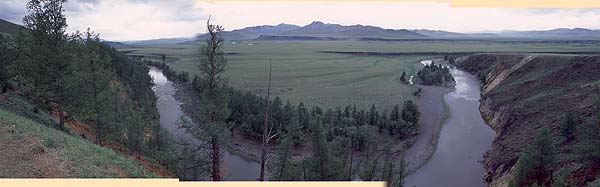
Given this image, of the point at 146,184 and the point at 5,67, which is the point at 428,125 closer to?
the point at 5,67

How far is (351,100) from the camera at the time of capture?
74.4 ft

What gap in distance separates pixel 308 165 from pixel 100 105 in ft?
14.9

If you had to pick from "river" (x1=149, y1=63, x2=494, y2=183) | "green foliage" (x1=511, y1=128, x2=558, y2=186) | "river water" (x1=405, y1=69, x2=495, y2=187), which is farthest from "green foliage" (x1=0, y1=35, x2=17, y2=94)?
"green foliage" (x1=511, y1=128, x2=558, y2=186)

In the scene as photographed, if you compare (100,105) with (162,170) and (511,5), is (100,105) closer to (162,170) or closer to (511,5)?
(162,170)

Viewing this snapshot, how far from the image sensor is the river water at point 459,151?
1224 cm

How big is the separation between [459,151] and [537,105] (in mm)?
3646

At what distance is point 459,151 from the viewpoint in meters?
14.6

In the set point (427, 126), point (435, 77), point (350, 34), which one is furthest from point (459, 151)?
point (350, 34)

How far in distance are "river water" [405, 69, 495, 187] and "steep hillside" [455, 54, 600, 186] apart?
0.38m

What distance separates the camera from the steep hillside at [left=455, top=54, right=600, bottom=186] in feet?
36.6

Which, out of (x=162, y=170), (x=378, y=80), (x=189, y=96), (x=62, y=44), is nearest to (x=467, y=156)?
(x=162, y=170)

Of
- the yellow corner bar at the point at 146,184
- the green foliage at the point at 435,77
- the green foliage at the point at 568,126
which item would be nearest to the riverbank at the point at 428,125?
the green foliage at the point at 435,77

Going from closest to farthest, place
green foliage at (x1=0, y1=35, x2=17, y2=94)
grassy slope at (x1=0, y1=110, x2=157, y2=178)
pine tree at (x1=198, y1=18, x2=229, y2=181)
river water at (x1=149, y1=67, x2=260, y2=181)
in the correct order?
grassy slope at (x1=0, y1=110, x2=157, y2=178), pine tree at (x1=198, y1=18, x2=229, y2=181), green foliage at (x1=0, y1=35, x2=17, y2=94), river water at (x1=149, y1=67, x2=260, y2=181)

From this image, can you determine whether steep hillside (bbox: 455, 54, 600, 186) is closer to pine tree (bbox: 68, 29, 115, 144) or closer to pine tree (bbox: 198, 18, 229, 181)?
pine tree (bbox: 198, 18, 229, 181)
